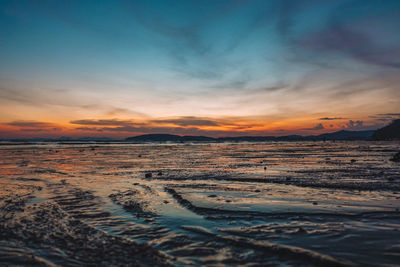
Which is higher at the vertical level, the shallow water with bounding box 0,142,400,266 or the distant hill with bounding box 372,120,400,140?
the distant hill with bounding box 372,120,400,140

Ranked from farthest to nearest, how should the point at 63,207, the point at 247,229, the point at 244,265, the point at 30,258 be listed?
the point at 63,207
the point at 247,229
the point at 30,258
the point at 244,265

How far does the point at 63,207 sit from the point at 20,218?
1.53m

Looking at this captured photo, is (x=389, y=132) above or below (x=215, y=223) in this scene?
above

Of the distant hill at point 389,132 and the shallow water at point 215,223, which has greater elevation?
the distant hill at point 389,132

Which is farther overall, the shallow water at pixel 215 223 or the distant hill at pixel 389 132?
the distant hill at pixel 389 132

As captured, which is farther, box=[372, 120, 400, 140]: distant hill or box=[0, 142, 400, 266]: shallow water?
box=[372, 120, 400, 140]: distant hill

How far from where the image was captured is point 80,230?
7109 mm

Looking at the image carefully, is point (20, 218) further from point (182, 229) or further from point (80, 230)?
point (182, 229)

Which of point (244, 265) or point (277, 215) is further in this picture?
point (277, 215)

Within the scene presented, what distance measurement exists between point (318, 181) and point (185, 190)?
23.9 ft

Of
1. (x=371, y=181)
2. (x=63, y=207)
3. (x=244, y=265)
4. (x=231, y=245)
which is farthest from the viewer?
(x=371, y=181)

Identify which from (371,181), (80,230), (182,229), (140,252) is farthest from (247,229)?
(371,181)

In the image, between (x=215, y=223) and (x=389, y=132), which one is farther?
(x=389, y=132)

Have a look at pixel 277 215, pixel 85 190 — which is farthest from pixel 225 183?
pixel 85 190
